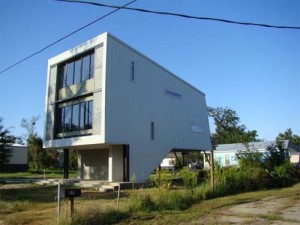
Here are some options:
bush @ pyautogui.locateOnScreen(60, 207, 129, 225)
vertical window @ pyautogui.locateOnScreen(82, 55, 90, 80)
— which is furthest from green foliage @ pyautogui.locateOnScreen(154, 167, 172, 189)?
vertical window @ pyautogui.locateOnScreen(82, 55, 90, 80)

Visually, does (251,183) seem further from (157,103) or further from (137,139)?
(157,103)

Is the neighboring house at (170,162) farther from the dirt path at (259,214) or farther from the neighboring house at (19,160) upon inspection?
the dirt path at (259,214)

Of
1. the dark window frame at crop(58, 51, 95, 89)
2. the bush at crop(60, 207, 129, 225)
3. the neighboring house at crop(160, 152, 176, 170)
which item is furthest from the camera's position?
the neighboring house at crop(160, 152, 176, 170)

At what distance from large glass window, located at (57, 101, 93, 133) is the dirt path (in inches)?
574

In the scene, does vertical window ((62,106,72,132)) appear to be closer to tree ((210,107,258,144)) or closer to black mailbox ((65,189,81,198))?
black mailbox ((65,189,81,198))

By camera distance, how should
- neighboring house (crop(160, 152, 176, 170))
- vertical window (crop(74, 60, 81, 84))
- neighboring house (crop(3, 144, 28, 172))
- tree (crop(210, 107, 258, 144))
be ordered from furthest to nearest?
tree (crop(210, 107, 258, 144))
neighboring house (crop(160, 152, 176, 170))
neighboring house (crop(3, 144, 28, 172))
vertical window (crop(74, 60, 81, 84))

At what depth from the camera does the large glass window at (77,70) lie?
87.1 ft

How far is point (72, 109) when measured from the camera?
27766 millimetres

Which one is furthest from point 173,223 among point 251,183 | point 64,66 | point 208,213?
point 64,66

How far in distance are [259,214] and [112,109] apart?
589 inches

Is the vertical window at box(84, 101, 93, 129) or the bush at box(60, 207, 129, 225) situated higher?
the vertical window at box(84, 101, 93, 129)

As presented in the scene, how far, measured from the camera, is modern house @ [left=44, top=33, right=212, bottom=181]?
24.7 m

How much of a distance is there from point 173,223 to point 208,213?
2.01 meters

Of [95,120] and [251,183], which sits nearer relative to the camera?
[251,183]
